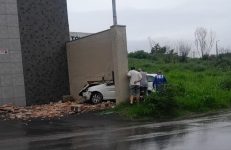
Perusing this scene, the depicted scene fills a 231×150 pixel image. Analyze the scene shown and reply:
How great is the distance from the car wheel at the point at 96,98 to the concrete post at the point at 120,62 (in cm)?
214

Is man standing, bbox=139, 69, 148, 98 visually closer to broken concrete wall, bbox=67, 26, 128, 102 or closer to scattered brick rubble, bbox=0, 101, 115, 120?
broken concrete wall, bbox=67, 26, 128, 102

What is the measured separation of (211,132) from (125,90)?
10.1 m

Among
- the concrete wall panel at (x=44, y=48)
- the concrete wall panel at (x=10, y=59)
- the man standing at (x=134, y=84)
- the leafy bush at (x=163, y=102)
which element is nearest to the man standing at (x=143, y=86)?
the man standing at (x=134, y=84)

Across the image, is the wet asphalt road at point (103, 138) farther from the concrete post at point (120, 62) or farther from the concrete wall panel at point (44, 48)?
the concrete wall panel at point (44, 48)

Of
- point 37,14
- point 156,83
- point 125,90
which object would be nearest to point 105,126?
point 125,90

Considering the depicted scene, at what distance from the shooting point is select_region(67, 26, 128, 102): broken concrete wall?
23.7 metres

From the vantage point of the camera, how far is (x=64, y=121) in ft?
66.5

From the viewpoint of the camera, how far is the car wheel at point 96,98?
2570 cm

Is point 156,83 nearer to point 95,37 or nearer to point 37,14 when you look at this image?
point 95,37

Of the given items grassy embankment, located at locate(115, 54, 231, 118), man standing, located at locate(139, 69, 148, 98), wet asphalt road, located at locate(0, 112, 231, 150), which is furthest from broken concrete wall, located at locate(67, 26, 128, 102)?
wet asphalt road, located at locate(0, 112, 231, 150)

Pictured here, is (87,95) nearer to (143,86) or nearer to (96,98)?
(96,98)

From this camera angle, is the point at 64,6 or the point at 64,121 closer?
the point at 64,121

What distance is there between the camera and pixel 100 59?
86.4ft

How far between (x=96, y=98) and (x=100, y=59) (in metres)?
2.10
